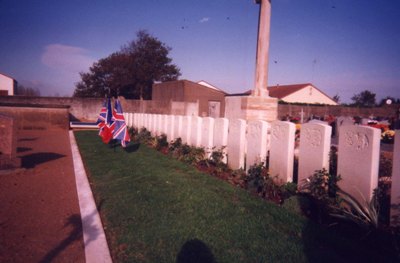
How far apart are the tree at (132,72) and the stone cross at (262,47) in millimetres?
30369

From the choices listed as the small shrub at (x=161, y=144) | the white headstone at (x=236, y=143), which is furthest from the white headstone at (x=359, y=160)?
the small shrub at (x=161, y=144)

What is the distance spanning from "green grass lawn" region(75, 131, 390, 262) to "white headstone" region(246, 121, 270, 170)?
34.0 inches

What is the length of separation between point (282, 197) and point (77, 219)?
3085 millimetres

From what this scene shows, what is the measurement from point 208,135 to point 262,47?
2.76 meters

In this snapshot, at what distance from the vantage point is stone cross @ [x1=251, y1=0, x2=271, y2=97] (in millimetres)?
6957

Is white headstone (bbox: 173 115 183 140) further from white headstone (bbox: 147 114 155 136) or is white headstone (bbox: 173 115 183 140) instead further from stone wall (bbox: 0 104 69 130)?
stone wall (bbox: 0 104 69 130)

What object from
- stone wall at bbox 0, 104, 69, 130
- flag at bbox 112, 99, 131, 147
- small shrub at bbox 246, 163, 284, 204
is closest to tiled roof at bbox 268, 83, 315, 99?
stone wall at bbox 0, 104, 69, 130

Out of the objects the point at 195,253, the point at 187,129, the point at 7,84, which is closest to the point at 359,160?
the point at 195,253

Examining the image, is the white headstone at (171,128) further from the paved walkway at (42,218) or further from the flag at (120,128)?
the paved walkway at (42,218)

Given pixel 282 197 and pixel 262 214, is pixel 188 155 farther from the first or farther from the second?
pixel 262 214

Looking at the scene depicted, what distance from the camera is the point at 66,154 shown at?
8.62m

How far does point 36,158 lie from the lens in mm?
7668

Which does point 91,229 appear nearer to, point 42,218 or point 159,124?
point 42,218

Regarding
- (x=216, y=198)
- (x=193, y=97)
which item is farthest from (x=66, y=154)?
(x=193, y=97)
